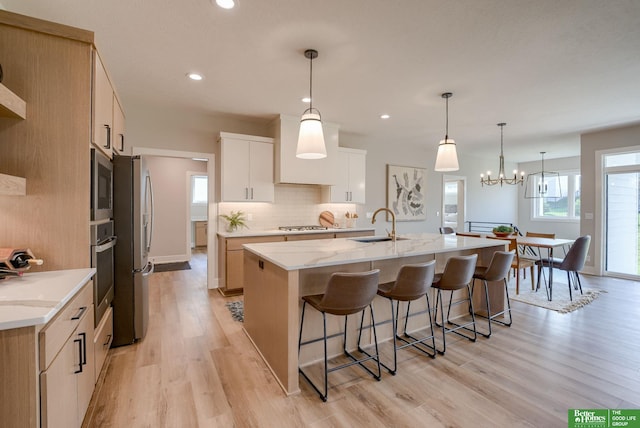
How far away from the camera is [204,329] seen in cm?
310

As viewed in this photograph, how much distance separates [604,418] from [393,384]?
129 cm

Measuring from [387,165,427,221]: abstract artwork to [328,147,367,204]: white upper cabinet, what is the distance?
0.97 m

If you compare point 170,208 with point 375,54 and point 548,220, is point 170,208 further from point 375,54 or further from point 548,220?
point 548,220

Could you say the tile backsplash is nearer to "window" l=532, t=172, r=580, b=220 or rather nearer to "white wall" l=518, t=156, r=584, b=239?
"white wall" l=518, t=156, r=584, b=239

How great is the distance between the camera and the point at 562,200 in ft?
27.1

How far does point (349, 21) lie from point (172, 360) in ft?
10.0

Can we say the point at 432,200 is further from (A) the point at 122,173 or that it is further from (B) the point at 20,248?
(B) the point at 20,248

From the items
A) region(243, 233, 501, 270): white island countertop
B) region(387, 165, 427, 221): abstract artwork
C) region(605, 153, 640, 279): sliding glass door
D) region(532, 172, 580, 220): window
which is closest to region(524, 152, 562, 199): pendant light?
region(532, 172, 580, 220): window

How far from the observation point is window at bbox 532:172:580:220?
8008 mm

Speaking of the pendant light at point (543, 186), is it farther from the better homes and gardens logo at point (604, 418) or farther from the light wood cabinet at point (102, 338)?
the light wood cabinet at point (102, 338)

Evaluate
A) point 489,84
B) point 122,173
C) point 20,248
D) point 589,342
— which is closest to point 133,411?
point 20,248

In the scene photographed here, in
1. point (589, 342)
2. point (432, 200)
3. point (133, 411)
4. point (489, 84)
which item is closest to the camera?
point (133, 411)

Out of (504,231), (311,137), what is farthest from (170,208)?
(504,231)

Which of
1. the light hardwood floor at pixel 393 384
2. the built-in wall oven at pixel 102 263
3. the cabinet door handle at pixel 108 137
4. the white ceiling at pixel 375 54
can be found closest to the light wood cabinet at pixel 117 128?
the cabinet door handle at pixel 108 137
